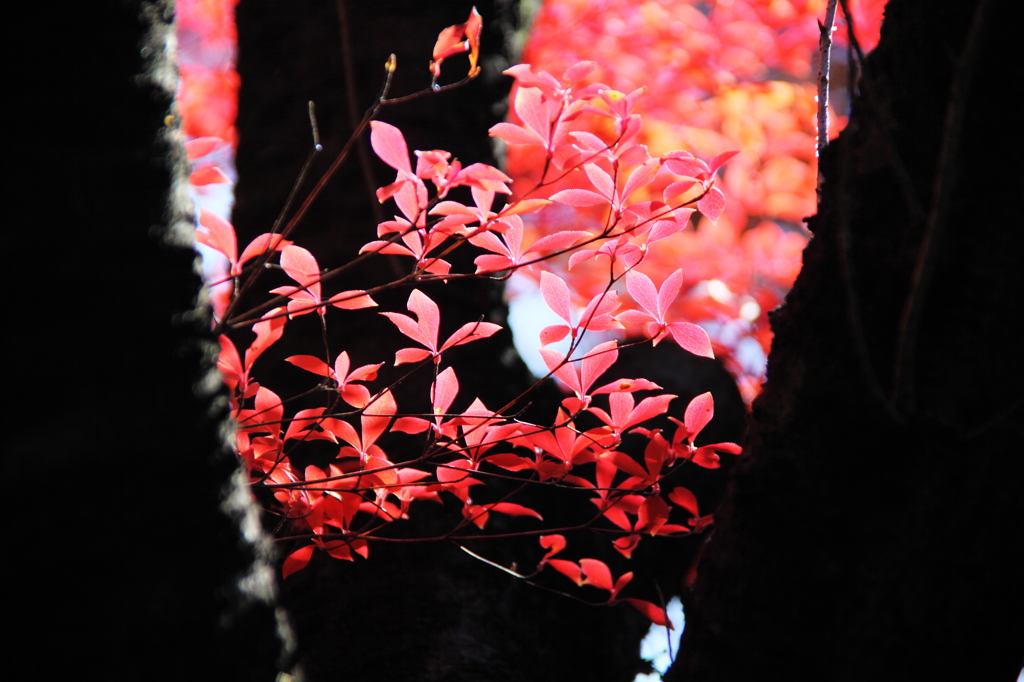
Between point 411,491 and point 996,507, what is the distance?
700mm

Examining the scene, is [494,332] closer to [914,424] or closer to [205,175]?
[205,175]

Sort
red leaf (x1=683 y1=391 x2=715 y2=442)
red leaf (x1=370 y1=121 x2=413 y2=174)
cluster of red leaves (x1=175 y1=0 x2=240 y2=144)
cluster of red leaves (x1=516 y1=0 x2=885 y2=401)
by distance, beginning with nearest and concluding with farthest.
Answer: red leaf (x1=370 y1=121 x2=413 y2=174), red leaf (x1=683 y1=391 x2=715 y2=442), cluster of red leaves (x1=516 y1=0 x2=885 y2=401), cluster of red leaves (x1=175 y1=0 x2=240 y2=144)

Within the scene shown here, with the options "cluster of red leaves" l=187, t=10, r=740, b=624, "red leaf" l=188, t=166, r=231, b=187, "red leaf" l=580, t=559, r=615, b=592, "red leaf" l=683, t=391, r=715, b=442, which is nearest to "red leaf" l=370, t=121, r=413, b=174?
"cluster of red leaves" l=187, t=10, r=740, b=624

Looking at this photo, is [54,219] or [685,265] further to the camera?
[685,265]

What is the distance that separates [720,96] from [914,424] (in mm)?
3268

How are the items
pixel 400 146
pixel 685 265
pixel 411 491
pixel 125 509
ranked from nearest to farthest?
pixel 125 509 < pixel 400 146 < pixel 411 491 < pixel 685 265

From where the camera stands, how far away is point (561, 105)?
714mm

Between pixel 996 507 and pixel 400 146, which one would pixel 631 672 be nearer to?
pixel 996 507

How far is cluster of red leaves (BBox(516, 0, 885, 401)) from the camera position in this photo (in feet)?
10.6

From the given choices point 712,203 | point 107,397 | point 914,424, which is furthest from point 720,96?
point 107,397

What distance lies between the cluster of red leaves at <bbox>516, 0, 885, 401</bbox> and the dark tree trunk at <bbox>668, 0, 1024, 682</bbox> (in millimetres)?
2588

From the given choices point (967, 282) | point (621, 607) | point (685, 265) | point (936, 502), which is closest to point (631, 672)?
point (621, 607)

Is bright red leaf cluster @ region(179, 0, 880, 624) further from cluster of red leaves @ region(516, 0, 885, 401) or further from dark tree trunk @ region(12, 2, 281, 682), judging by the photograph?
cluster of red leaves @ region(516, 0, 885, 401)

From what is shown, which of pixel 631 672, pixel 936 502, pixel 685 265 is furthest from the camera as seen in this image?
pixel 685 265
